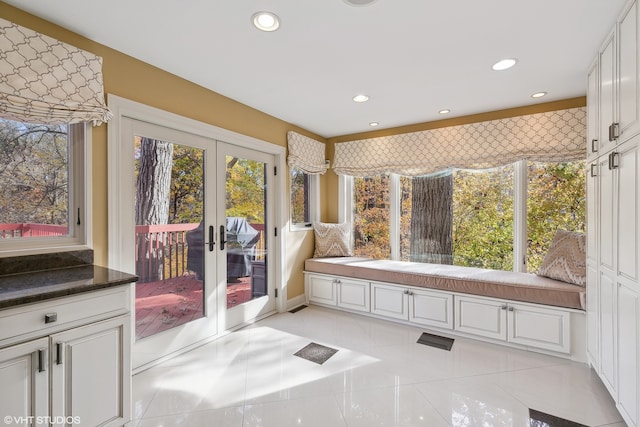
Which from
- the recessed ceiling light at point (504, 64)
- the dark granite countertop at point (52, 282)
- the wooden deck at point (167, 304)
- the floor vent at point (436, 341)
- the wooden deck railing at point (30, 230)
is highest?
the recessed ceiling light at point (504, 64)

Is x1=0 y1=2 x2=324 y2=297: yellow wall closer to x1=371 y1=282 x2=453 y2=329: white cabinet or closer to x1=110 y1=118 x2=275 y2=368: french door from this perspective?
x1=110 y1=118 x2=275 y2=368: french door

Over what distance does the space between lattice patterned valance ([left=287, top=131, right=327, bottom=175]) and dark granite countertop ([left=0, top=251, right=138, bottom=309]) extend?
2.41 meters

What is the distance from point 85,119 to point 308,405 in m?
2.35

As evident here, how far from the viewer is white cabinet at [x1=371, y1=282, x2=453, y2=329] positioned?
305 centimetres

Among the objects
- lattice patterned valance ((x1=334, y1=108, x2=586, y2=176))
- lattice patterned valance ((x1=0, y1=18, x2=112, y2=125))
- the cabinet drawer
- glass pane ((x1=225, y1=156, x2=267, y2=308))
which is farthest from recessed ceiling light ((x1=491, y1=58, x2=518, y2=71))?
the cabinet drawer

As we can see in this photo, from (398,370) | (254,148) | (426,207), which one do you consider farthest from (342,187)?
(398,370)

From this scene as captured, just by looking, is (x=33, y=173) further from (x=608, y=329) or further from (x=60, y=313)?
(x=608, y=329)

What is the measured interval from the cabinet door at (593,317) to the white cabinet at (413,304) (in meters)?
1.06

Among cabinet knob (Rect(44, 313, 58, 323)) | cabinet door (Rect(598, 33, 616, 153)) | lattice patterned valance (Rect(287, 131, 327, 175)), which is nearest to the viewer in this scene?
cabinet knob (Rect(44, 313, 58, 323))

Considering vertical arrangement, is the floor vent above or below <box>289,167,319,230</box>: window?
below

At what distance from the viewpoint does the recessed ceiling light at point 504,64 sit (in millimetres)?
2202

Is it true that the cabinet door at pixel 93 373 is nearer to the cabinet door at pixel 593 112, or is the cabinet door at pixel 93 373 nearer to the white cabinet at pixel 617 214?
the white cabinet at pixel 617 214

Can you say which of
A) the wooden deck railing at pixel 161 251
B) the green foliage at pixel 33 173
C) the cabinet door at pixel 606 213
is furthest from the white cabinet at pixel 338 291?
the green foliage at pixel 33 173

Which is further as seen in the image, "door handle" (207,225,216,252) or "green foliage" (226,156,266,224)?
"green foliage" (226,156,266,224)
